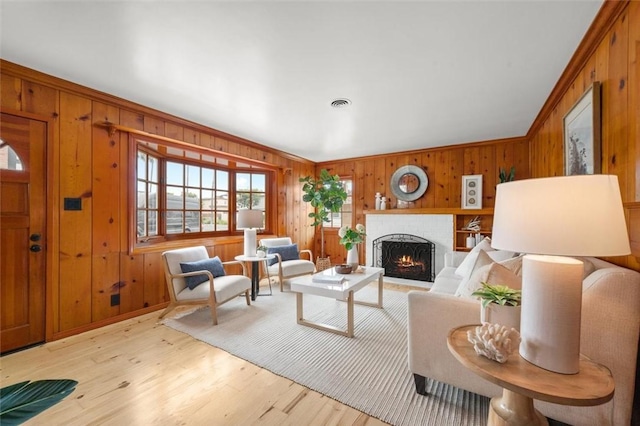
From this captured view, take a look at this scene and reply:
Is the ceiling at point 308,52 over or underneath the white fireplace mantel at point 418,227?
over

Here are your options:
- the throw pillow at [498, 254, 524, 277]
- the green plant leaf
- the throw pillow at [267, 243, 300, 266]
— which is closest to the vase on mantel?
the throw pillow at [267, 243, 300, 266]

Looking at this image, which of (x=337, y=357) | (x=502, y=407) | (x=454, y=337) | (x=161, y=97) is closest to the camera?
(x=502, y=407)

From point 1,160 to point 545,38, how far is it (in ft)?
13.5

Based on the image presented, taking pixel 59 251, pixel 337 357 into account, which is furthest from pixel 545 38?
pixel 59 251

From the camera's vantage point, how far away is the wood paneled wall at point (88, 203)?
235cm

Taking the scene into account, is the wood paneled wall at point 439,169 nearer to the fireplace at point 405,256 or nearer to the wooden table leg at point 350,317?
the fireplace at point 405,256

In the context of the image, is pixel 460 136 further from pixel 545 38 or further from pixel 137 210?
pixel 137 210

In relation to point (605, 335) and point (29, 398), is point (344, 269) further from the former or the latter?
point (29, 398)

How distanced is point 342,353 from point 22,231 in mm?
2847

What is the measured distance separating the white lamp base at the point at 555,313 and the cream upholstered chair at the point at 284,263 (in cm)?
303

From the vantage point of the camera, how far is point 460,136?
13.0 ft

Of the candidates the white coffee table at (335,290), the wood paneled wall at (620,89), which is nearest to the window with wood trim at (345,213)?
the white coffee table at (335,290)

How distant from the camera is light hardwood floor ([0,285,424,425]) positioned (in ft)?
4.98

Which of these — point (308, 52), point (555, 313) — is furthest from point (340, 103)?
point (555, 313)
